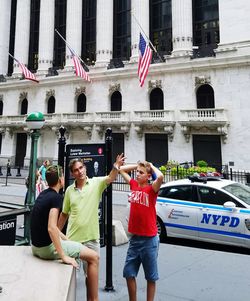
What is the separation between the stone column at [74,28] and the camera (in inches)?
1227

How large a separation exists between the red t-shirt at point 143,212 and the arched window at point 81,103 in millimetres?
27654

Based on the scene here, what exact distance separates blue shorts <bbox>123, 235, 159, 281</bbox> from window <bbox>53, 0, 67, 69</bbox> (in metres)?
32.6

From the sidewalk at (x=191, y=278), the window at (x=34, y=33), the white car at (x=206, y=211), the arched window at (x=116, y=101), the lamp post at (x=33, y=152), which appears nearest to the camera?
the sidewalk at (x=191, y=278)

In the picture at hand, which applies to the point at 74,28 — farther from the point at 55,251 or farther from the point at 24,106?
the point at 55,251

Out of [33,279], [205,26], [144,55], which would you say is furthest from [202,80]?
[33,279]

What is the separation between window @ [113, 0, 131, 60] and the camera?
97.4 ft

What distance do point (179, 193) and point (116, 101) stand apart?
71.7ft

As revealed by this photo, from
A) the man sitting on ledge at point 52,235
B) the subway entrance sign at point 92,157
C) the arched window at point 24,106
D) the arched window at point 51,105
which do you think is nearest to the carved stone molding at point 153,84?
the arched window at point 51,105

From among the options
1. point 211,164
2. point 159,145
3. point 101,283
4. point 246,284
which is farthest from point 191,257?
point 159,145

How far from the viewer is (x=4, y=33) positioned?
36.7 metres

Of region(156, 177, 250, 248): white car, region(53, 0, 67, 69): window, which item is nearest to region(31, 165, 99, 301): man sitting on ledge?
region(156, 177, 250, 248): white car

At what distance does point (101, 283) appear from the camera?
477cm

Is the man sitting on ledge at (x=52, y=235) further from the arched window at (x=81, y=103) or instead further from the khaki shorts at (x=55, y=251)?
the arched window at (x=81, y=103)

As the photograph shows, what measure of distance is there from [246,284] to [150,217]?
243cm
